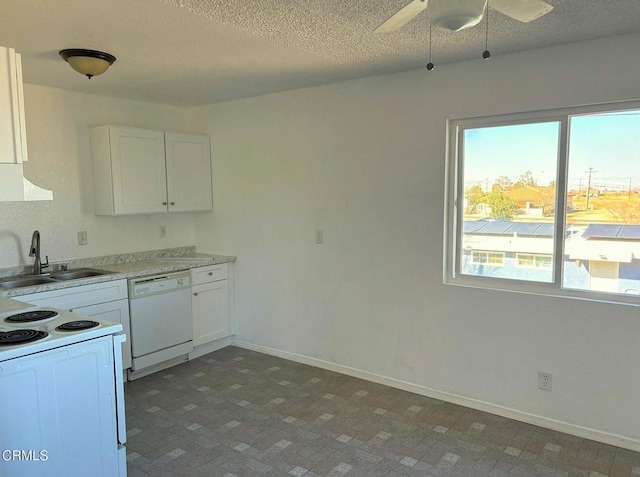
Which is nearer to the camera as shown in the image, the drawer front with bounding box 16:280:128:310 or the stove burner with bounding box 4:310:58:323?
the stove burner with bounding box 4:310:58:323

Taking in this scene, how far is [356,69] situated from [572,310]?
213 centimetres

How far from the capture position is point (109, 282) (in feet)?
11.7

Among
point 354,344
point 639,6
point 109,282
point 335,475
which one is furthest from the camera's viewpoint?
point 354,344

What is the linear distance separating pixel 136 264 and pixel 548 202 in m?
3.36

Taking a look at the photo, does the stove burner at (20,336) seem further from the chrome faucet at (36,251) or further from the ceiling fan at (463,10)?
the ceiling fan at (463,10)

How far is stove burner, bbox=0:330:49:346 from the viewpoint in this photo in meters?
1.92

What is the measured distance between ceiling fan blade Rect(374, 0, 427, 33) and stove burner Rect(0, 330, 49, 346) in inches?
75.5

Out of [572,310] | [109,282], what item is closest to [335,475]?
[572,310]

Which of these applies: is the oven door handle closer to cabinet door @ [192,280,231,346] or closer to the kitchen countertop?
the kitchen countertop

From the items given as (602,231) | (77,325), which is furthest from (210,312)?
(602,231)

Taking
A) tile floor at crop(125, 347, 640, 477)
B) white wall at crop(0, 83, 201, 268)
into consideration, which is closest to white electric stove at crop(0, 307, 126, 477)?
tile floor at crop(125, 347, 640, 477)

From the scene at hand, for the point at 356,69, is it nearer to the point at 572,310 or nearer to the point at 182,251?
the point at 572,310

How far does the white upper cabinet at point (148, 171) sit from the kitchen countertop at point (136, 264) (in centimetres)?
47

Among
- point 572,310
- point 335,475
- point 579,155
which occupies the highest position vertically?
point 579,155
